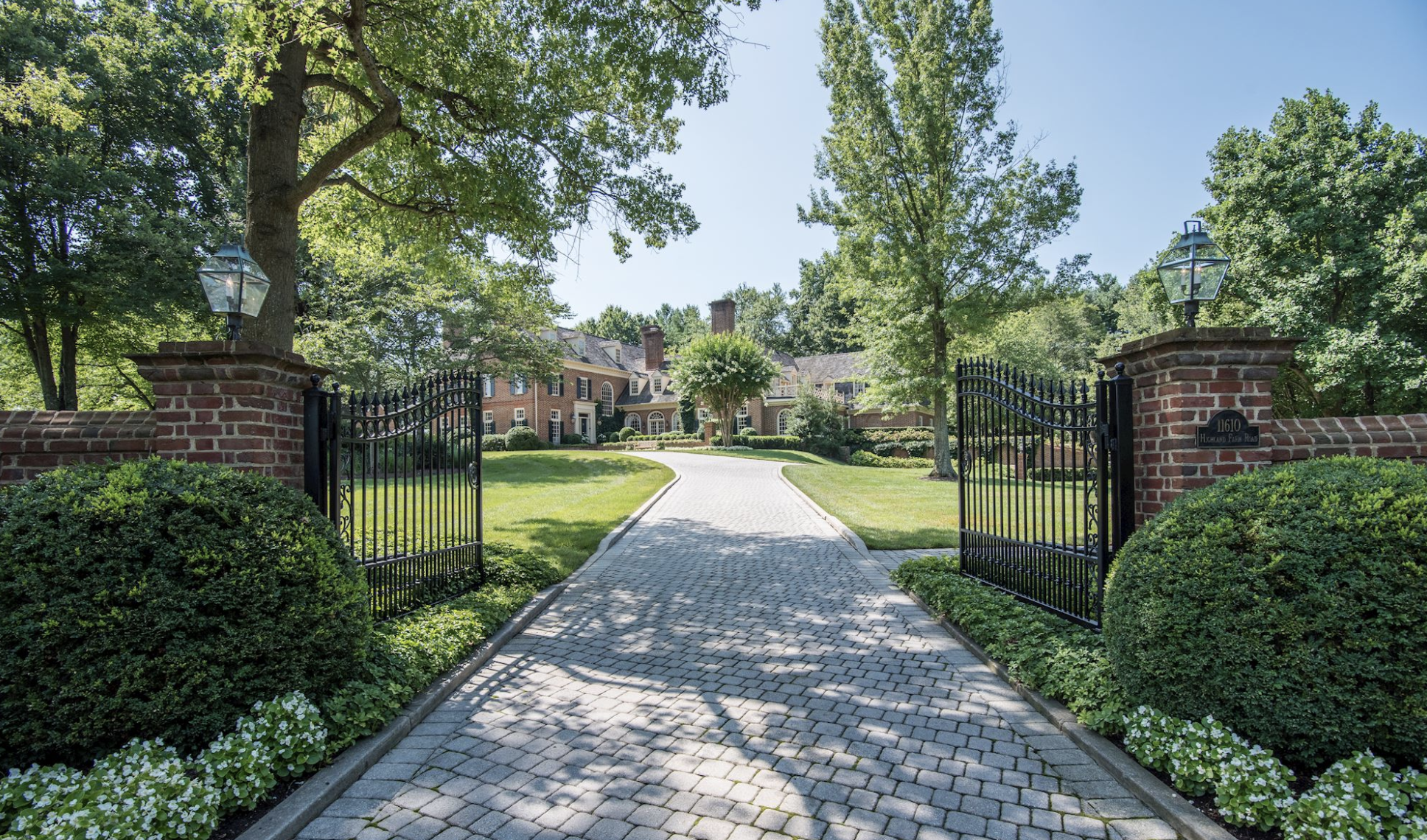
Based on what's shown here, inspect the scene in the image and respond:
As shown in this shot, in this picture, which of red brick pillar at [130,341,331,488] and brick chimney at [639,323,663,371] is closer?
red brick pillar at [130,341,331,488]

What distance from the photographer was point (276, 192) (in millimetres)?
7375

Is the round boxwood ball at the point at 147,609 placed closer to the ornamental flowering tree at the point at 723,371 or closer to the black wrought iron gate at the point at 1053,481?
the black wrought iron gate at the point at 1053,481

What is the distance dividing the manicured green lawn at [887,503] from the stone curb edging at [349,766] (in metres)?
6.43

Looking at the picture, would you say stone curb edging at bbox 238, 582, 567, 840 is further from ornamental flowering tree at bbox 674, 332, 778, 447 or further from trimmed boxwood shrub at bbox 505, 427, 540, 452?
trimmed boxwood shrub at bbox 505, 427, 540, 452

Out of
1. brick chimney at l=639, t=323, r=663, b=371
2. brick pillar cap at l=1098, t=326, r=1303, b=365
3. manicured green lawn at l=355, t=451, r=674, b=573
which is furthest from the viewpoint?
brick chimney at l=639, t=323, r=663, b=371

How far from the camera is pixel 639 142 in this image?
35.4 ft

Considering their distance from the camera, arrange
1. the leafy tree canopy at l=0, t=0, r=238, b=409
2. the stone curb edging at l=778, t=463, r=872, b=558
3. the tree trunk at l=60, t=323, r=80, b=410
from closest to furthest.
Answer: the stone curb edging at l=778, t=463, r=872, b=558 → the leafy tree canopy at l=0, t=0, r=238, b=409 → the tree trunk at l=60, t=323, r=80, b=410

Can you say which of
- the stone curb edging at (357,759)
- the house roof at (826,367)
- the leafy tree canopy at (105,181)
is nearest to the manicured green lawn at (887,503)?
the stone curb edging at (357,759)

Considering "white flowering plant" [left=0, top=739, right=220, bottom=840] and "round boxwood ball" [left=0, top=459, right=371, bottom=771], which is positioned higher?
"round boxwood ball" [left=0, top=459, right=371, bottom=771]

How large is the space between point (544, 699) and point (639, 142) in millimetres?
9371

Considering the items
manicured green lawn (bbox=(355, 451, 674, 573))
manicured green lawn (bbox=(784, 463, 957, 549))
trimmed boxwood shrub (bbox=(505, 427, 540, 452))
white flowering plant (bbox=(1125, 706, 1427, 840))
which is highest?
trimmed boxwood shrub (bbox=(505, 427, 540, 452))

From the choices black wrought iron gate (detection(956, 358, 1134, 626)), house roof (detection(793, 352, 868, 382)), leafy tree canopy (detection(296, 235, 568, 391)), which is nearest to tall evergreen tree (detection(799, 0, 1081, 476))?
leafy tree canopy (detection(296, 235, 568, 391))

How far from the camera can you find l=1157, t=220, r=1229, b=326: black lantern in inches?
171

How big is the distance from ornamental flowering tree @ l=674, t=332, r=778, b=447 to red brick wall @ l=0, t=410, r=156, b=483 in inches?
1133
